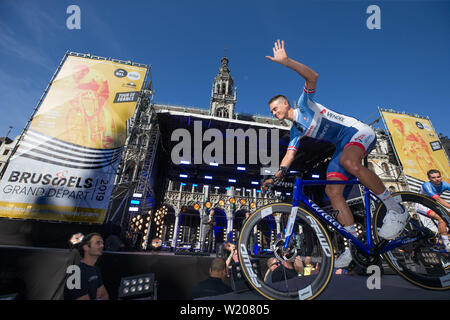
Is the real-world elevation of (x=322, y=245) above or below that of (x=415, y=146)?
below

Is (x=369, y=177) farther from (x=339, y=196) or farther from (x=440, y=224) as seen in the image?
(x=440, y=224)

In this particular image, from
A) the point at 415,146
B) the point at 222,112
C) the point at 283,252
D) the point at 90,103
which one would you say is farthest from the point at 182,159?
the point at 222,112

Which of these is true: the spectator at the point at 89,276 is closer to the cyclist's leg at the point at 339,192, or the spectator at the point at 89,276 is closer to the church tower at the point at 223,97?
the cyclist's leg at the point at 339,192

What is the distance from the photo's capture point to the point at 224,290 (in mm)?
2695

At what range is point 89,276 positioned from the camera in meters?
2.64

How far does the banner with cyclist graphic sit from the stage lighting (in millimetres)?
6277

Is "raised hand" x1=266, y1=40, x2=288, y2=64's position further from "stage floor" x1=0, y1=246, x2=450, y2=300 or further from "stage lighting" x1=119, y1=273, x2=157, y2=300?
"stage lighting" x1=119, y1=273, x2=157, y2=300

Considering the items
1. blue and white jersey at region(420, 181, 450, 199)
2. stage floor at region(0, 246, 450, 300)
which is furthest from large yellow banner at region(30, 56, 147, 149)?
blue and white jersey at region(420, 181, 450, 199)

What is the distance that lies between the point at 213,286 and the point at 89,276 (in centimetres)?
184

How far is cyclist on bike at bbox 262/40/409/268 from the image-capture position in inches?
84.1

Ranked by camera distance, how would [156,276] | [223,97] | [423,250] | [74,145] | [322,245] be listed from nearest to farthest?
1. [322,245]
2. [423,250]
3. [156,276]
4. [74,145]
5. [223,97]

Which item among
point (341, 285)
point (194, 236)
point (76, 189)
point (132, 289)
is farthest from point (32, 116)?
point (194, 236)

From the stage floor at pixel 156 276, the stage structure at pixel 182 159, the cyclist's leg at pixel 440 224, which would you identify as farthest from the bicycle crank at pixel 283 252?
the stage structure at pixel 182 159
